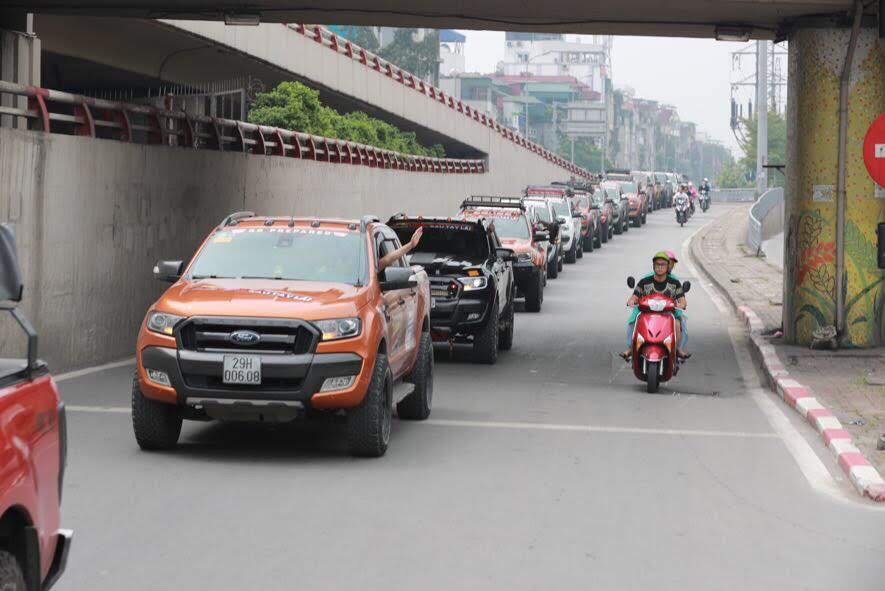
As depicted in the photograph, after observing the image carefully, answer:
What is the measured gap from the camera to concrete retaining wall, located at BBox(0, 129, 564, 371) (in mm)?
17219

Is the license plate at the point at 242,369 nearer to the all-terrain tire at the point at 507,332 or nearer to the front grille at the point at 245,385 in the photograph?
the front grille at the point at 245,385

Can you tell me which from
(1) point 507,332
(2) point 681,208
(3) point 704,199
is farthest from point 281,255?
(3) point 704,199

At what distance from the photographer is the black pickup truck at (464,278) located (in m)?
19.2

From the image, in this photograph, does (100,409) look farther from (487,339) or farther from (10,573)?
(10,573)

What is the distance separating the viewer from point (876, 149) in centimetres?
1401

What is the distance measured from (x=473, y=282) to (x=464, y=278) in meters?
0.16

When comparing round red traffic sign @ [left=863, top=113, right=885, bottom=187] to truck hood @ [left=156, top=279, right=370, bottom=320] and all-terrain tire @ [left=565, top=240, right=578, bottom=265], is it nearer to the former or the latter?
truck hood @ [left=156, top=279, right=370, bottom=320]

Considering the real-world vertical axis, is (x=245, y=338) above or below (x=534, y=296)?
above

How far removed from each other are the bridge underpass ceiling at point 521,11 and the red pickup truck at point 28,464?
15.1m

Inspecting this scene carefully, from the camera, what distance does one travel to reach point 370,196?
133 feet

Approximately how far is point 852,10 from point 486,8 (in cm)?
463

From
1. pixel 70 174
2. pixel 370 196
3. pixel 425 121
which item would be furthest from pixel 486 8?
pixel 425 121

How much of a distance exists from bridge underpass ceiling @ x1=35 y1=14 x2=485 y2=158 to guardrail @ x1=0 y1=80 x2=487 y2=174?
999 millimetres

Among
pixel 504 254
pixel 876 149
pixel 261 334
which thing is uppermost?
pixel 876 149
